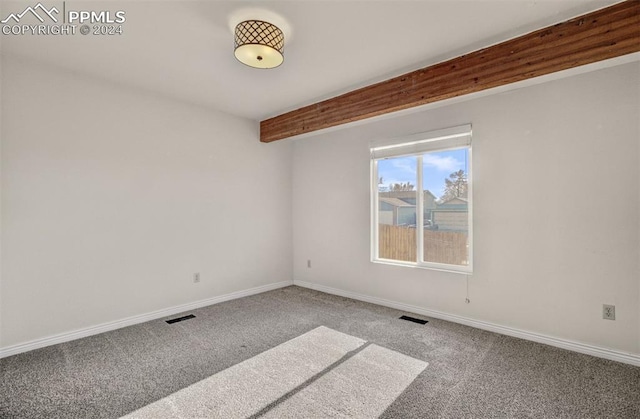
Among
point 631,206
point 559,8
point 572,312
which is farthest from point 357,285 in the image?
point 559,8

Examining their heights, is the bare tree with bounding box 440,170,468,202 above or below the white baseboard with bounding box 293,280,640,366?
above

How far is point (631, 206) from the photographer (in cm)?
237

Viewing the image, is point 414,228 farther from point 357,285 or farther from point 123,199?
point 123,199

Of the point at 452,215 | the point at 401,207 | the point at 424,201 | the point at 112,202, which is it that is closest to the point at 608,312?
the point at 452,215

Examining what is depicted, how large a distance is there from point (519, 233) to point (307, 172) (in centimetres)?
291

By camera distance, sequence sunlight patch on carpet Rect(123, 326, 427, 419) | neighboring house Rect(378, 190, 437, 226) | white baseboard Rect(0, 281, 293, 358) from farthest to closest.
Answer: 1. neighboring house Rect(378, 190, 437, 226)
2. white baseboard Rect(0, 281, 293, 358)
3. sunlight patch on carpet Rect(123, 326, 427, 419)

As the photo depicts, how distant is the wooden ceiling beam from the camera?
6.26 feet

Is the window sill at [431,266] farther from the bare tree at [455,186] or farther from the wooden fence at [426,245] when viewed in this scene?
the bare tree at [455,186]

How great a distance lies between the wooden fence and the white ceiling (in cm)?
180

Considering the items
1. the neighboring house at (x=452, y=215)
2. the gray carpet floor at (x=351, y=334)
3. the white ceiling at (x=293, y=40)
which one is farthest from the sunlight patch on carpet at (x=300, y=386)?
the white ceiling at (x=293, y=40)

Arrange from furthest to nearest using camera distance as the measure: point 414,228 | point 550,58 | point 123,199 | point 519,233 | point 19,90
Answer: point 414,228, point 123,199, point 519,233, point 19,90, point 550,58

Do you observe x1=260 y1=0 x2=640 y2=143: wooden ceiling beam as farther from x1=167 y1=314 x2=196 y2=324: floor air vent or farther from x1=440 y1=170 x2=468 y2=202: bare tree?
x1=167 y1=314 x2=196 y2=324: floor air vent

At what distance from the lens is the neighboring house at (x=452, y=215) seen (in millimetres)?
3271

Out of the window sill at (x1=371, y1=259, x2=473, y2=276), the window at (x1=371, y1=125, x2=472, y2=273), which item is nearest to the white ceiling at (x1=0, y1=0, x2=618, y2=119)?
the window at (x1=371, y1=125, x2=472, y2=273)
